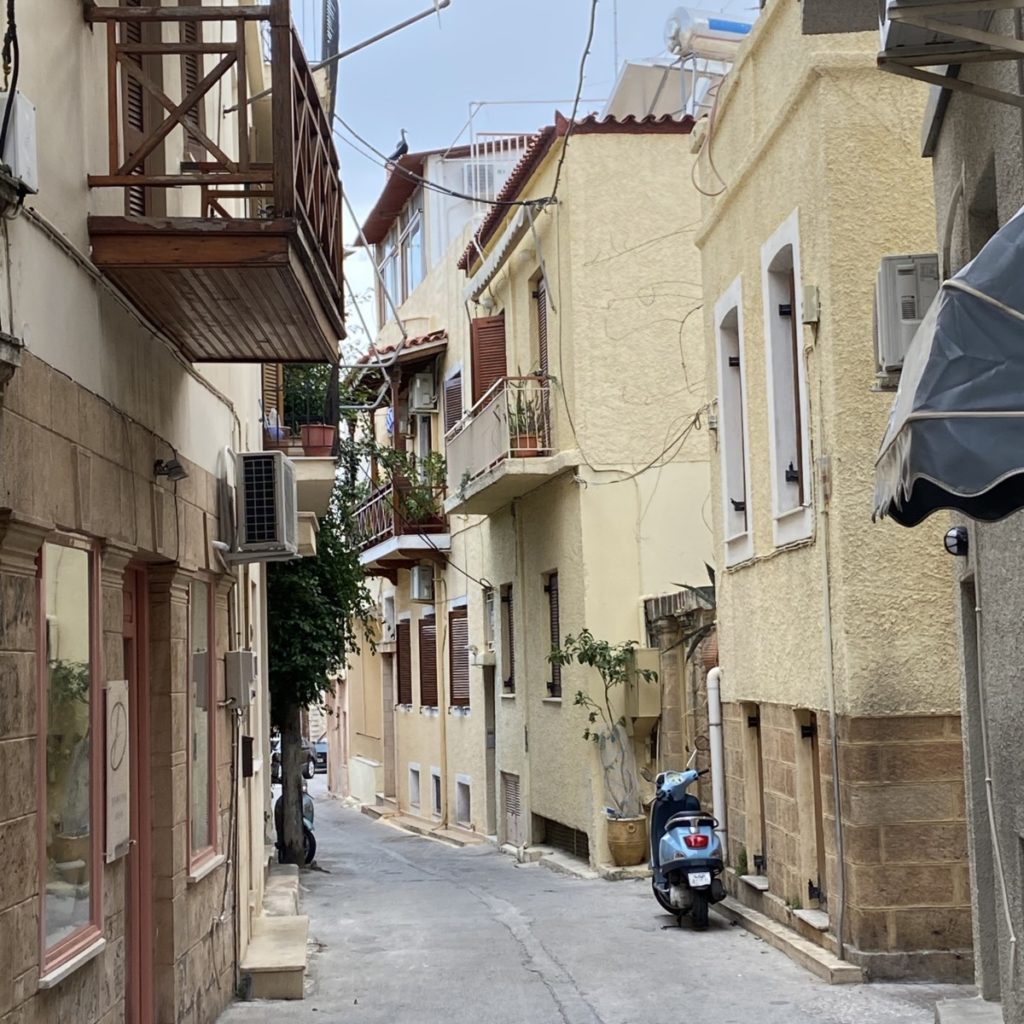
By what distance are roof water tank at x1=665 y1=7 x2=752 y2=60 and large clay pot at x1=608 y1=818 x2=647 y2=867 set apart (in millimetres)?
8583

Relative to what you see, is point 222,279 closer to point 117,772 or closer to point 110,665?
point 110,665

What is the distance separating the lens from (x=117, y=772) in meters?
7.36

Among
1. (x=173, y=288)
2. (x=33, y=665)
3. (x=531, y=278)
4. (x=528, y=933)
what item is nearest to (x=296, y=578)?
(x=531, y=278)

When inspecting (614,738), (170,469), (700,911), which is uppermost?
(170,469)

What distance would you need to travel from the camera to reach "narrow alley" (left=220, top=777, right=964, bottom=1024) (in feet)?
32.2

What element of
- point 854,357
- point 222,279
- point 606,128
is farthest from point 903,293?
point 606,128

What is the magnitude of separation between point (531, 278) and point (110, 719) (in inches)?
563

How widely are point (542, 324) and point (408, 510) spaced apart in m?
6.48

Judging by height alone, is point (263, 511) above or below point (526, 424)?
below

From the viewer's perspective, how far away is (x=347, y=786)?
39094 mm

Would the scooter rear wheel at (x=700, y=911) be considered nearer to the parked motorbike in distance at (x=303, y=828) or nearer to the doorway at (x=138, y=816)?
the doorway at (x=138, y=816)

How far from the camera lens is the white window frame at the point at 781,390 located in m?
11.5

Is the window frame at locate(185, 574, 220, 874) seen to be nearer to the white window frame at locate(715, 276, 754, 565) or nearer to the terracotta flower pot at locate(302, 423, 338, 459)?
the white window frame at locate(715, 276, 754, 565)

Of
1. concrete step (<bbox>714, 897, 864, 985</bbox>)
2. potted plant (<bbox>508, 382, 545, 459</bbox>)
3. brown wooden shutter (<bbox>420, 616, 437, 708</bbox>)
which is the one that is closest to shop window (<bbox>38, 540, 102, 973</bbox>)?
concrete step (<bbox>714, 897, 864, 985</bbox>)
